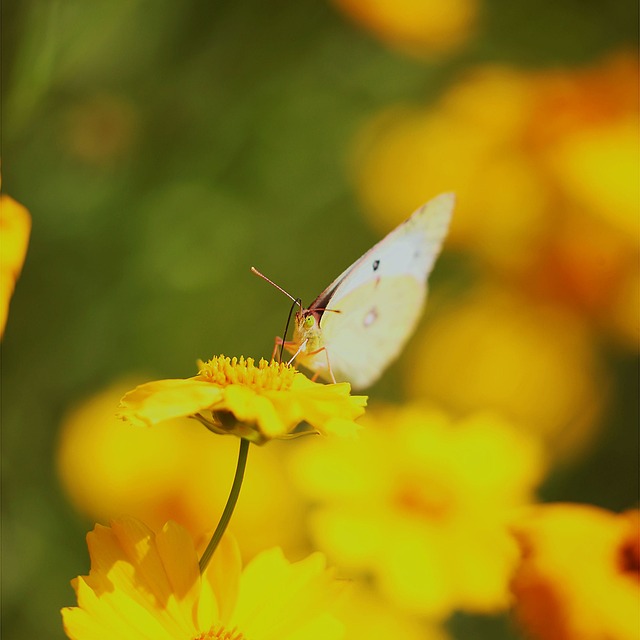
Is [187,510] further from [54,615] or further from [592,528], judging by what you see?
[592,528]

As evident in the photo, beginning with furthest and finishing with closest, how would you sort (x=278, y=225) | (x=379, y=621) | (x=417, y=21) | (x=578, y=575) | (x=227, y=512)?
(x=417, y=21) → (x=278, y=225) → (x=379, y=621) → (x=578, y=575) → (x=227, y=512)

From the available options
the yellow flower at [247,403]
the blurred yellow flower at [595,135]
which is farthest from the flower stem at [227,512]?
the blurred yellow flower at [595,135]

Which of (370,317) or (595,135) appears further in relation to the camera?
(595,135)

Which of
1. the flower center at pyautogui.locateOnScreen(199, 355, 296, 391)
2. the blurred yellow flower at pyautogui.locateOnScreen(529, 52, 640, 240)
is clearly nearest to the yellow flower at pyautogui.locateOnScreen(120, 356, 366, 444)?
the flower center at pyautogui.locateOnScreen(199, 355, 296, 391)

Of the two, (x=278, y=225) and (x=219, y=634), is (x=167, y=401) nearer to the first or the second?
(x=219, y=634)

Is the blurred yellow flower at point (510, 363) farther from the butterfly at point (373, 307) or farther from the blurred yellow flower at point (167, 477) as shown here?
the butterfly at point (373, 307)

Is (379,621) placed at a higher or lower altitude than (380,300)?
lower

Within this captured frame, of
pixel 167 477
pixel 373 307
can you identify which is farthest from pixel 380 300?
pixel 167 477

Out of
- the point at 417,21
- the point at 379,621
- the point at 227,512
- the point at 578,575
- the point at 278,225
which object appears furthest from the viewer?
the point at 417,21

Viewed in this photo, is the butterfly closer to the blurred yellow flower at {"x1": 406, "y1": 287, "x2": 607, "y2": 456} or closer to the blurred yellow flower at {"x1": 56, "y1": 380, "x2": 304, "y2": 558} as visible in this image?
the blurred yellow flower at {"x1": 56, "y1": 380, "x2": 304, "y2": 558}
